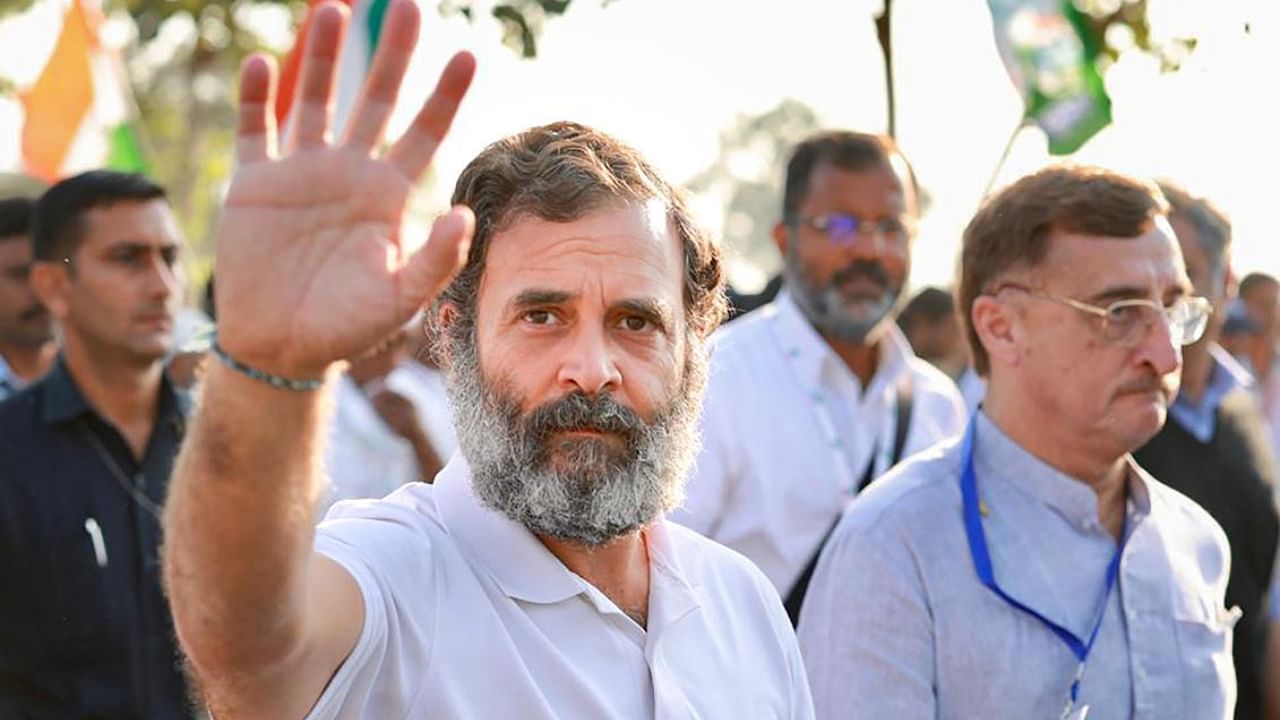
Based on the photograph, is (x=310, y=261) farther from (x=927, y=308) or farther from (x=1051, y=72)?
(x=927, y=308)

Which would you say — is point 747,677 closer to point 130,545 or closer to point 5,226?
point 130,545

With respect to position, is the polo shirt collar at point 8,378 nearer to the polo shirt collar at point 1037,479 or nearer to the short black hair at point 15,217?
the short black hair at point 15,217

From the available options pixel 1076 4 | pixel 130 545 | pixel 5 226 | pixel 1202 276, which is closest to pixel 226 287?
pixel 130 545

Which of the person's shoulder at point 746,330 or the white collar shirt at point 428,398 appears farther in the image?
the white collar shirt at point 428,398

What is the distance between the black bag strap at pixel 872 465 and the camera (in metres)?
5.82

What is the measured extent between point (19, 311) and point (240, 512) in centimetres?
583

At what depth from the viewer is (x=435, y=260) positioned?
240 centimetres

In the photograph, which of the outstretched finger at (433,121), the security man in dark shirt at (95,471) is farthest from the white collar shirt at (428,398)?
the outstretched finger at (433,121)

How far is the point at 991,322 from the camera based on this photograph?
457 cm

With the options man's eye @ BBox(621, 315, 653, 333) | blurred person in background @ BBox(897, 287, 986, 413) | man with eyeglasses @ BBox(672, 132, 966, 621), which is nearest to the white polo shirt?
man's eye @ BBox(621, 315, 653, 333)

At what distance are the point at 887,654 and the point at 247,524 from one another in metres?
1.98

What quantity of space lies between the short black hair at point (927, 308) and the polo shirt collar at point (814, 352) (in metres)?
5.81

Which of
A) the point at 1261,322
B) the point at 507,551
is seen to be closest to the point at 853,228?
the point at 507,551

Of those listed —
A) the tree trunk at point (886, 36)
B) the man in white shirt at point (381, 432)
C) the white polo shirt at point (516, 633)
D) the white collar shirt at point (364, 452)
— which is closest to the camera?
the white polo shirt at point (516, 633)
